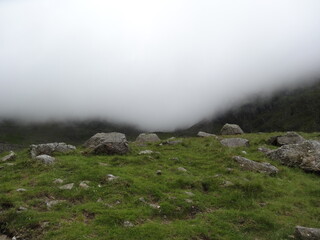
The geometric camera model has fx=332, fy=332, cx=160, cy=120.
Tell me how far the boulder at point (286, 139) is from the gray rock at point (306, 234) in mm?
23509

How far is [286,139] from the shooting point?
38656mm

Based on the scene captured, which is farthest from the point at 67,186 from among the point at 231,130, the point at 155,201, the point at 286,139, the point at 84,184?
the point at 231,130

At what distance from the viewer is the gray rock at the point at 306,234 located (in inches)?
609

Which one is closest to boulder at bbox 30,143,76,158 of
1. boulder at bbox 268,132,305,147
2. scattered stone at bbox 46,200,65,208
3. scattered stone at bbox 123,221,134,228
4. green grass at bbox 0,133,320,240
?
green grass at bbox 0,133,320,240

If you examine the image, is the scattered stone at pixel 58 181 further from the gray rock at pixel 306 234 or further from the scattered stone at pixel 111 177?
the gray rock at pixel 306 234

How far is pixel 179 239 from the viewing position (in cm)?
1548

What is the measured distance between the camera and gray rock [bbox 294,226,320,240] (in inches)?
609

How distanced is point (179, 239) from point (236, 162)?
14.6 m

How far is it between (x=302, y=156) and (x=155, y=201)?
54.1ft

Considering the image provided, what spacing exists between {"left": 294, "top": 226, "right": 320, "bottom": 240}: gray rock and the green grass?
0.75 metres

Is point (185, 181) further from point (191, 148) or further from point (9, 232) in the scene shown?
point (191, 148)

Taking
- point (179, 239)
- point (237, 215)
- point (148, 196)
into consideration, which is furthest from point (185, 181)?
point (179, 239)

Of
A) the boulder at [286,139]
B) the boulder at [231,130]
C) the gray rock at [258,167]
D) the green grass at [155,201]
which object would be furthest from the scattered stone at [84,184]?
the boulder at [231,130]

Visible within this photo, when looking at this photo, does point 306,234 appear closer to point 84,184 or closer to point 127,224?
point 127,224
